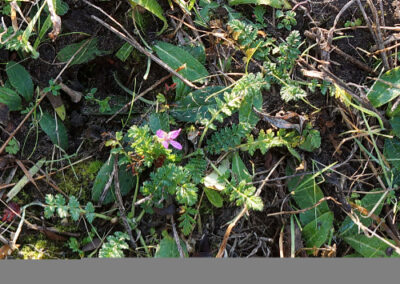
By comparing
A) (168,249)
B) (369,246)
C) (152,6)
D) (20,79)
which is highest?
(152,6)

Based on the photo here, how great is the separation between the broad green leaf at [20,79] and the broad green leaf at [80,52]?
0.19m

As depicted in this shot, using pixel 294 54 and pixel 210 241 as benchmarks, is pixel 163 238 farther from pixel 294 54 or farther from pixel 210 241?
pixel 294 54

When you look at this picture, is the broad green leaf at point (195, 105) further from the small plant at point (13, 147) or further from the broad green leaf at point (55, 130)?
the small plant at point (13, 147)

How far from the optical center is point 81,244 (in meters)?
2.37

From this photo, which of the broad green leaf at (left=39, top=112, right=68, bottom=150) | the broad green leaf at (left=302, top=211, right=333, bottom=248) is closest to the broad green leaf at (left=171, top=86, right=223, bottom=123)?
the broad green leaf at (left=39, top=112, right=68, bottom=150)

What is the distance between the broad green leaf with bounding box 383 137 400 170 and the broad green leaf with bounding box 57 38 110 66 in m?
1.51

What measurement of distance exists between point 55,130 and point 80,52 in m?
0.43

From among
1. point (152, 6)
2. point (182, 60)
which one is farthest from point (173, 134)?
point (152, 6)

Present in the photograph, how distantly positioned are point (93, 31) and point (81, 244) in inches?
43.2

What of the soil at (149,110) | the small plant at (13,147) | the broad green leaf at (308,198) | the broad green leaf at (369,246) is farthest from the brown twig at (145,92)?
the broad green leaf at (369,246)

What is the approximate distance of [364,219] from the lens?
7.93ft

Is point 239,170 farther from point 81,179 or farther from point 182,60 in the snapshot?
point 81,179

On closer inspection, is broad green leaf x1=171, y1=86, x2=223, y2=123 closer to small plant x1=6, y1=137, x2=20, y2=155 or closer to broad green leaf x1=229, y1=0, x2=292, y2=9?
broad green leaf x1=229, y1=0, x2=292, y2=9

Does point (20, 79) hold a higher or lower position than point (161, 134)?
higher
